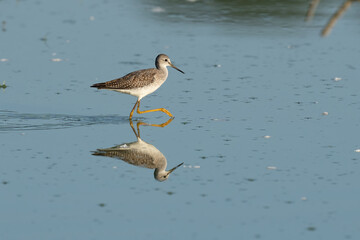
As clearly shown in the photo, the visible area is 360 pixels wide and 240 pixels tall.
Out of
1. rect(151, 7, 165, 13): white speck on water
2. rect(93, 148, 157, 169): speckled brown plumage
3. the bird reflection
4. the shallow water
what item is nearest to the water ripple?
the shallow water

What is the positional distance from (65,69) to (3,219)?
751 cm

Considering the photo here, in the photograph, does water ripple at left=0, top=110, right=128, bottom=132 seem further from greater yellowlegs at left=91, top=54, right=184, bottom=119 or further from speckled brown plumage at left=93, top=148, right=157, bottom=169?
speckled brown plumage at left=93, top=148, right=157, bottom=169

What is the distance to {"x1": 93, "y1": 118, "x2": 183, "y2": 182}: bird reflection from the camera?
8.97 meters

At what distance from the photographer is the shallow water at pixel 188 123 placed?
24.3 ft

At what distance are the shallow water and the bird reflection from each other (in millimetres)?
136

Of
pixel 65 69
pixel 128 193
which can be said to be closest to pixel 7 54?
pixel 65 69

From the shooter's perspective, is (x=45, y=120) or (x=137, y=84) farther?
(x=137, y=84)

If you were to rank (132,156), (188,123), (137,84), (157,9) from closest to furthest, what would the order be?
(132,156) → (188,123) → (137,84) → (157,9)

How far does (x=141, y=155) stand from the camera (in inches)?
379

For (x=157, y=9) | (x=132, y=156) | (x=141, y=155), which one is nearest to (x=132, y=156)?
(x=132, y=156)

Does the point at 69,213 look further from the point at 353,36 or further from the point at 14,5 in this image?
the point at 14,5

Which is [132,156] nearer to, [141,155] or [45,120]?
[141,155]

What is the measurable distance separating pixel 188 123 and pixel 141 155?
1811 mm

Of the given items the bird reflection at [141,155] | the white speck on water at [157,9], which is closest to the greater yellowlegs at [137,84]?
the bird reflection at [141,155]
